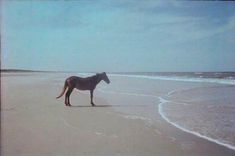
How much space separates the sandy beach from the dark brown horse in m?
0.04

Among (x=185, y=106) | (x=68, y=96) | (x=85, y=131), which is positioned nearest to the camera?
(x=85, y=131)

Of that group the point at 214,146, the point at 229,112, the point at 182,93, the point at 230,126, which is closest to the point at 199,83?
the point at 182,93

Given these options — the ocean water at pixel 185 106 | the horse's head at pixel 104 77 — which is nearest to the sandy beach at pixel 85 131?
the ocean water at pixel 185 106

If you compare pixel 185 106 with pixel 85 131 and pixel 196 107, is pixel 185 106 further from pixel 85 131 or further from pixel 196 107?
pixel 85 131

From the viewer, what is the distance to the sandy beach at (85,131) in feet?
6.19

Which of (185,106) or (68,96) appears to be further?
(185,106)

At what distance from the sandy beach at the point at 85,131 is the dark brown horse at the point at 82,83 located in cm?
4

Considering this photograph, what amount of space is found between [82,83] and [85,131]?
595 millimetres

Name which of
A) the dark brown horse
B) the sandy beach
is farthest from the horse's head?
the sandy beach

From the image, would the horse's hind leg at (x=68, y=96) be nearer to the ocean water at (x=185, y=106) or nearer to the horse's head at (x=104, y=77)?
the ocean water at (x=185, y=106)

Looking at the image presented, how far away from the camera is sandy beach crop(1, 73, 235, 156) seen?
189 cm

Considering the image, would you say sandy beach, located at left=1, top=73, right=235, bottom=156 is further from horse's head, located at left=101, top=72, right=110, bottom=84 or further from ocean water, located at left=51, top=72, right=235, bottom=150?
horse's head, located at left=101, top=72, right=110, bottom=84

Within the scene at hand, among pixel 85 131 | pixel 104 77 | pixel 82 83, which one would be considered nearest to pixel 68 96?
pixel 82 83

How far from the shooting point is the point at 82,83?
258 cm
